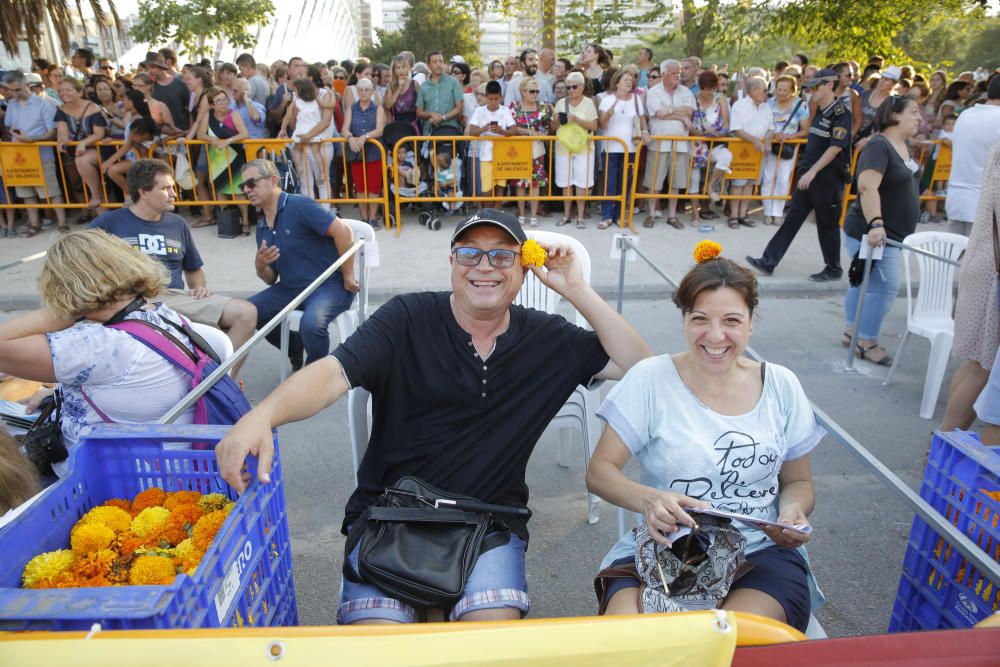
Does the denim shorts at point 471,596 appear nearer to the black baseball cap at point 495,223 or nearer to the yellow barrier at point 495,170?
the black baseball cap at point 495,223

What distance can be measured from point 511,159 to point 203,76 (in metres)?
4.34

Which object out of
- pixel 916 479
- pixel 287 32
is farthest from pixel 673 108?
pixel 287 32

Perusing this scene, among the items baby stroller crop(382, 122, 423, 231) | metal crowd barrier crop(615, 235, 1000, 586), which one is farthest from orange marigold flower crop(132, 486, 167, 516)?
baby stroller crop(382, 122, 423, 231)

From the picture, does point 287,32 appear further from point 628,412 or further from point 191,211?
point 628,412

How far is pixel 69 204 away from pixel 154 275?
764 centimetres

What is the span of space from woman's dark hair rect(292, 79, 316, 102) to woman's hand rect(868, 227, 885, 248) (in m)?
7.03

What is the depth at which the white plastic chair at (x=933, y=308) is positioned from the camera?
447 centimetres

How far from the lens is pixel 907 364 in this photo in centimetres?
536

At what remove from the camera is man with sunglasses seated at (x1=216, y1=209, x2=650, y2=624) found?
220 cm

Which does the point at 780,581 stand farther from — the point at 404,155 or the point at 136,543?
the point at 404,155

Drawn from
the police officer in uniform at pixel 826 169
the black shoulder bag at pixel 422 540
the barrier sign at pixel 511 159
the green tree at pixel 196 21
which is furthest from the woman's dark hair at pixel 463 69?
the green tree at pixel 196 21

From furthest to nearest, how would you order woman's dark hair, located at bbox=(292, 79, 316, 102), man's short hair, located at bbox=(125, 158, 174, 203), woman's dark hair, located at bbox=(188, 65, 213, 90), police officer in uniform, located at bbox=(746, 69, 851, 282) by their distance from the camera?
woman's dark hair, located at bbox=(188, 65, 213, 90), woman's dark hair, located at bbox=(292, 79, 316, 102), police officer in uniform, located at bbox=(746, 69, 851, 282), man's short hair, located at bbox=(125, 158, 174, 203)

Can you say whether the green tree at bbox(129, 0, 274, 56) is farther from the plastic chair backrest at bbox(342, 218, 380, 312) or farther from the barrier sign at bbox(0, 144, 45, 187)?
the plastic chair backrest at bbox(342, 218, 380, 312)

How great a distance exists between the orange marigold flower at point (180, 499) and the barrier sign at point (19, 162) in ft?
28.6
